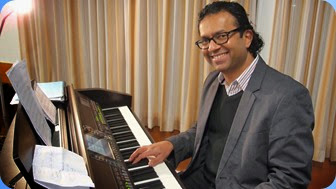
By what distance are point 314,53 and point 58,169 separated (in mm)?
2119

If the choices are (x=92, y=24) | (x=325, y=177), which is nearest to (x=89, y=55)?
(x=92, y=24)

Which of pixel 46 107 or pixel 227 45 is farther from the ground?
pixel 227 45

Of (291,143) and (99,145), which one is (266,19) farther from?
(99,145)

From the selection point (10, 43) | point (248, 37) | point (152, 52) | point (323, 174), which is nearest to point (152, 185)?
point (248, 37)

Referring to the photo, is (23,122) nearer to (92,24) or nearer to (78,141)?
(78,141)

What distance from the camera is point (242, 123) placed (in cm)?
121

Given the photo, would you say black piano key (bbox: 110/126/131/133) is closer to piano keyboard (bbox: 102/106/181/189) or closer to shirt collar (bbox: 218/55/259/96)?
piano keyboard (bbox: 102/106/181/189)

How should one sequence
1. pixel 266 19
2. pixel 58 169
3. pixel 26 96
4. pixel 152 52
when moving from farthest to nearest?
pixel 152 52 → pixel 266 19 → pixel 26 96 → pixel 58 169

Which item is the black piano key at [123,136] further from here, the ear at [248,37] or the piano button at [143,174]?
the ear at [248,37]

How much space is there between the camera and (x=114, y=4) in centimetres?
273

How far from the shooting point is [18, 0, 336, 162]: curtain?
232 centimetres

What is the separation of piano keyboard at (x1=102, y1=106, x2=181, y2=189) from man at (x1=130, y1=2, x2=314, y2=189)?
6cm

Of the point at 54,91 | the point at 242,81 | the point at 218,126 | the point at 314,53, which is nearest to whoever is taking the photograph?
the point at 242,81

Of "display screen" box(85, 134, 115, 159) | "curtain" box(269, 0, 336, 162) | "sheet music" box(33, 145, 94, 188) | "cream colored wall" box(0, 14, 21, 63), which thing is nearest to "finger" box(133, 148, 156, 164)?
"display screen" box(85, 134, 115, 159)
